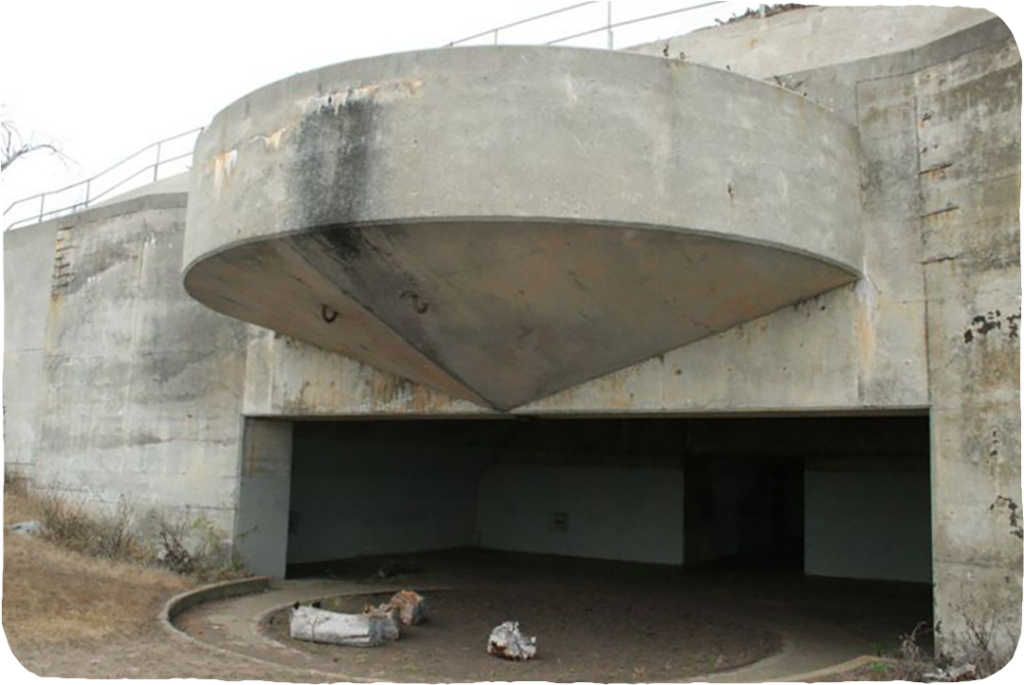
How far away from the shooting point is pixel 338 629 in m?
9.68

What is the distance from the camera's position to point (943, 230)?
804 cm

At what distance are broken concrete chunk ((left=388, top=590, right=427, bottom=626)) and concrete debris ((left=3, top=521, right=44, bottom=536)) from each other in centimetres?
571

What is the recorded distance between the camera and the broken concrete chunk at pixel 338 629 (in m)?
9.66

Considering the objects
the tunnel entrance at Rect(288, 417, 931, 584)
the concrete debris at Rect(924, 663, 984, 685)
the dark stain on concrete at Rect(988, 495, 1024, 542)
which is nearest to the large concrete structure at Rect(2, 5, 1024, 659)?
the dark stain on concrete at Rect(988, 495, 1024, 542)

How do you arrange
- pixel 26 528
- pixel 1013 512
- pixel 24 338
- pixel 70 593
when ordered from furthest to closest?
pixel 24 338, pixel 26 528, pixel 70 593, pixel 1013 512

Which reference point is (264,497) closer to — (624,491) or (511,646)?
(511,646)

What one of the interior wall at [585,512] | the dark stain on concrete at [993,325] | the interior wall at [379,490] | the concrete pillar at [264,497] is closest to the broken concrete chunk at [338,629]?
the concrete pillar at [264,497]

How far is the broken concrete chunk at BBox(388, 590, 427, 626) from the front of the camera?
10.9 meters

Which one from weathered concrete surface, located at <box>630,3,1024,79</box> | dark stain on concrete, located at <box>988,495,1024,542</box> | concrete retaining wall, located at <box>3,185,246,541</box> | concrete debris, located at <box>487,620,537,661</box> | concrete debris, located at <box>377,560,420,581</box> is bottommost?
concrete debris, located at <box>377,560,420,581</box>

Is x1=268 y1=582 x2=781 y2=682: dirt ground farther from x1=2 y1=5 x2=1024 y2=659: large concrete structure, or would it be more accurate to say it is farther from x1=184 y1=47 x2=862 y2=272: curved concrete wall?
x1=184 y1=47 x2=862 y2=272: curved concrete wall

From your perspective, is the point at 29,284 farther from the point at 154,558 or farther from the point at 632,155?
the point at 632,155

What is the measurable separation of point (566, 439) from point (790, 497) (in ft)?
23.8

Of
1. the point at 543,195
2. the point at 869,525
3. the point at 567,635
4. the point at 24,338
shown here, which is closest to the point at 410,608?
the point at 567,635

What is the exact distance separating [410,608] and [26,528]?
6.22 meters
